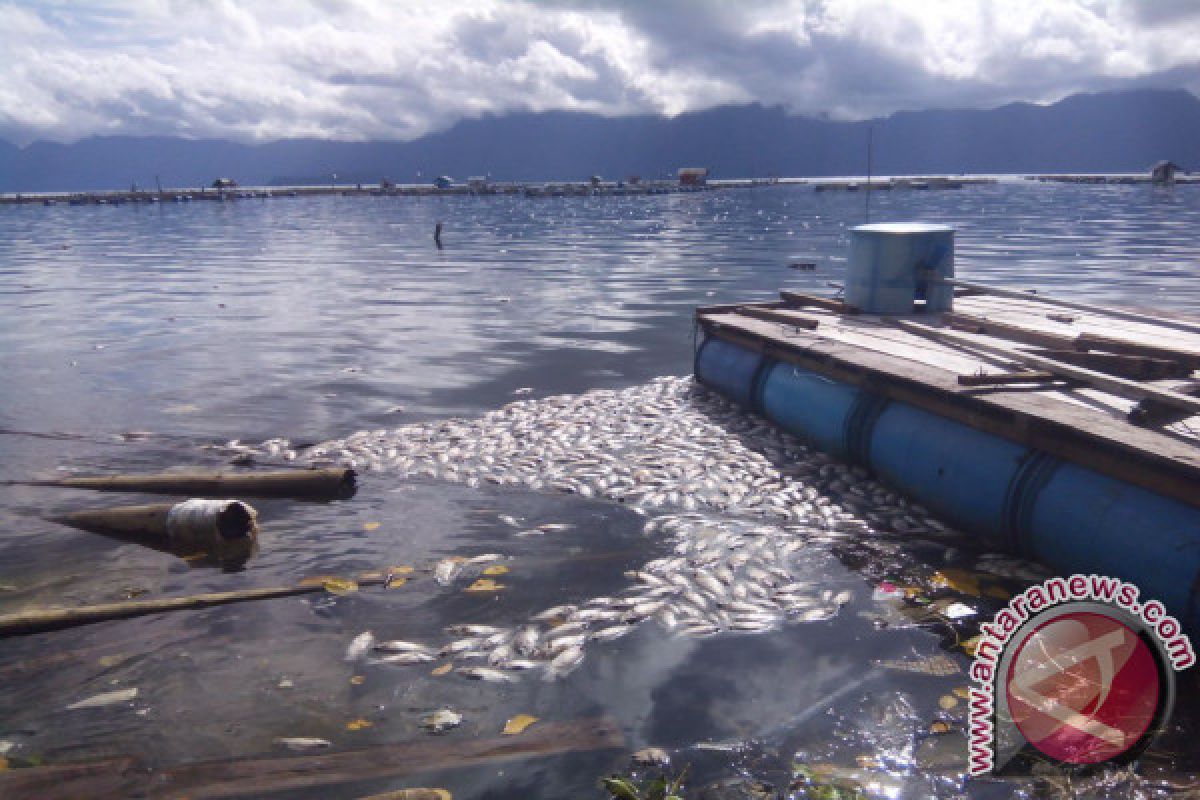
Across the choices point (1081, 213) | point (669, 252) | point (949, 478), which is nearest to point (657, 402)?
point (949, 478)

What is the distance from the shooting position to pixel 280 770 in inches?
233

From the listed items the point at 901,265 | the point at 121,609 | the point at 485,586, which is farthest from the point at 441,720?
the point at 901,265

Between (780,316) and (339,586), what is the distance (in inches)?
404

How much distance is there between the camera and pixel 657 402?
16.0 metres

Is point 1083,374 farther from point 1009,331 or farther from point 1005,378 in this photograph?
point 1009,331

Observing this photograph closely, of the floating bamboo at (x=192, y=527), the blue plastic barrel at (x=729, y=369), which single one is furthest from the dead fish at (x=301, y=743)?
the blue plastic barrel at (x=729, y=369)

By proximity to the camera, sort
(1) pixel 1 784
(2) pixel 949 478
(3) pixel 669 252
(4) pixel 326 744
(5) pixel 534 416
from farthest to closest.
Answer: (3) pixel 669 252
(5) pixel 534 416
(2) pixel 949 478
(4) pixel 326 744
(1) pixel 1 784

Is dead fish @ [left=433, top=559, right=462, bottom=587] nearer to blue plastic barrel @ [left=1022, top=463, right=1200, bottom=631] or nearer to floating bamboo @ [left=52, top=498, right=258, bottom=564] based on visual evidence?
floating bamboo @ [left=52, top=498, right=258, bottom=564]

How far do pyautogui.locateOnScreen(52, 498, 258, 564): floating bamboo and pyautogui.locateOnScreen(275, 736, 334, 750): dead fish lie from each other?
3.85 meters

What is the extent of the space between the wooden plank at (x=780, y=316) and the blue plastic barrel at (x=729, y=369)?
1.03 meters

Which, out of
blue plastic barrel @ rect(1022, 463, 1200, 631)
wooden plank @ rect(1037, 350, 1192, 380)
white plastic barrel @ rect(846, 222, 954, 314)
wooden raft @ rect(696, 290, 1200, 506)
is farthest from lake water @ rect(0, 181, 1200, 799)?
white plastic barrel @ rect(846, 222, 954, 314)

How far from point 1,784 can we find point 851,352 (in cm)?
1122

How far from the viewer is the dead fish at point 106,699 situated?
22.1 ft

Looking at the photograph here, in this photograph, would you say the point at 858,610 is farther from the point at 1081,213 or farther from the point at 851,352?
the point at 1081,213
